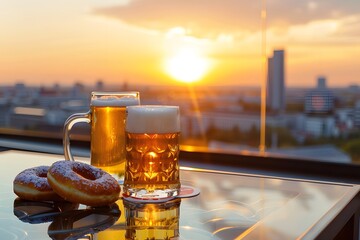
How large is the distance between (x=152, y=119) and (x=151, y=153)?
7 cm

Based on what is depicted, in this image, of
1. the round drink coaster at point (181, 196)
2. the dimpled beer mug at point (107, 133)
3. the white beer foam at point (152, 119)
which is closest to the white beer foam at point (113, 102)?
the dimpled beer mug at point (107, 133)

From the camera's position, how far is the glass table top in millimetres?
717

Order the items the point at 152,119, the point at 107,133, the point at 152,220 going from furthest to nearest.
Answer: the point at 107,133 < the point at 152,119 < the point at 152,220

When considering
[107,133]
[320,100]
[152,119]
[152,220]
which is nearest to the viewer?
[152,220]

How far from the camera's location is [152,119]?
0.95 metres

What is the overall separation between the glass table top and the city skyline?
5.41ft

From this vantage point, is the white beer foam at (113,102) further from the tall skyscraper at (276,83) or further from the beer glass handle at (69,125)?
the tall skyscraper at (276,83)

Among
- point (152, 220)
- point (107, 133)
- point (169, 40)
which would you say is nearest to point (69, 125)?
point (107, 133)

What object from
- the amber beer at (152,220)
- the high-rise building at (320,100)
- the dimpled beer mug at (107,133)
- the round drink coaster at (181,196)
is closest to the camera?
the amber beer at (152,220)

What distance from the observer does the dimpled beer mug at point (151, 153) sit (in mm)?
945

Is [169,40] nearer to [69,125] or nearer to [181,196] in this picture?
[69,125]

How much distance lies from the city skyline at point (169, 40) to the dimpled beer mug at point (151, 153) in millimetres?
1796

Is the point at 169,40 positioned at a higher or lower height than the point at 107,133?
higher

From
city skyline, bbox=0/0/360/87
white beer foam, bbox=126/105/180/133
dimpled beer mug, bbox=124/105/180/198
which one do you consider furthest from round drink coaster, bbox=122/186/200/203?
city skyline, bbox=0/0/360/87
